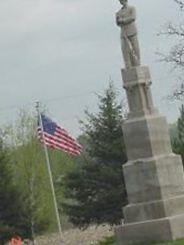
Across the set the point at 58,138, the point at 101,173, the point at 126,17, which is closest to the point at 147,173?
the point at 126,17

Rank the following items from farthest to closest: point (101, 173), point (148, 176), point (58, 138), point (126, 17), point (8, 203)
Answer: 1. point (8, 203)
2. point (101, 173)
3. point (58, 138)
4. point (126, 17)
5. point (148, 176)

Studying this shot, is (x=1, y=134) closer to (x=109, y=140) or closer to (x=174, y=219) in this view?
(x=109, y=140)

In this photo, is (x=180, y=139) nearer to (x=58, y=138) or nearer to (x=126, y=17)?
(x=58, y=138)

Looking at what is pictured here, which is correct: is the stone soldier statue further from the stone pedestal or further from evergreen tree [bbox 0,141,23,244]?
evergreen tree [bbox 0,141,23,244]

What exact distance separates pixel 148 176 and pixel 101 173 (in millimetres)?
17734

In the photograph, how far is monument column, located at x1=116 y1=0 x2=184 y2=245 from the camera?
1920 cm

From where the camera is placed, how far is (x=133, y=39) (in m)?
20.7

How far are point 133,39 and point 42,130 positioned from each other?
1338 centimetres

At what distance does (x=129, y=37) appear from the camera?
20672 millimetres

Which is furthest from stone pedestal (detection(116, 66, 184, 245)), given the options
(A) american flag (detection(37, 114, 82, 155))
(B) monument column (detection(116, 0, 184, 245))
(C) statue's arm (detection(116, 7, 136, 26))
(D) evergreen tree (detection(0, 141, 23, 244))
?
(D) evergreen tree (detection(0, 141, 23, 244))

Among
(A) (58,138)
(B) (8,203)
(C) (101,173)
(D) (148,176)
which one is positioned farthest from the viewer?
(B) (8,203)

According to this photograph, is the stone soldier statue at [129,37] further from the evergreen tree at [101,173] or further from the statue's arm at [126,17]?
the evergreen tree at [101,173]

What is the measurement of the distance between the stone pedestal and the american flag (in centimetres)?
1262

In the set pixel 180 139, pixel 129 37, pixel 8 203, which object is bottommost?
pixel 8 203
